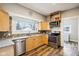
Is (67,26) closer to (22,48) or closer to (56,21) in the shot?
(56,21)

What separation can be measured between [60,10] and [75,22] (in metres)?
0.38

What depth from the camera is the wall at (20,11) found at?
1153 mm

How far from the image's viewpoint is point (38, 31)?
4.71ft

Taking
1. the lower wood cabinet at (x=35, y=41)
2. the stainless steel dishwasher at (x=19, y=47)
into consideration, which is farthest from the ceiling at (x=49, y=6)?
the stainless steel dishwasher at (x=19, y=47)

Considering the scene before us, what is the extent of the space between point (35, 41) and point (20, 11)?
671 mm

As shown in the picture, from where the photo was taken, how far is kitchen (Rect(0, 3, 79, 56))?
120 centimetres

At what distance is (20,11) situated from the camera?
122 cm

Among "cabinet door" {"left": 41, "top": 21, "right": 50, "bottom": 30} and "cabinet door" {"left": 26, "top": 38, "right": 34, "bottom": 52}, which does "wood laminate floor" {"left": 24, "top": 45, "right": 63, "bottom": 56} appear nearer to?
"cabinet door" {"left": 26, "top": 38, "right": 34, "bottom": 52}

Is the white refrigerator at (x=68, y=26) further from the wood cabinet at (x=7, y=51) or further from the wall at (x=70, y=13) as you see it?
the wood cabinet at (x=7, y=51)

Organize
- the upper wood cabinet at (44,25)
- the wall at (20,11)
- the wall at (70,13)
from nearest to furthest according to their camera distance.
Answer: the wall at (20,11)
the wall at (70,13)
the upper wood cabinet at (44,25)

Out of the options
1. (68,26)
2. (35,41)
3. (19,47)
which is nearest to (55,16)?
(68,26)

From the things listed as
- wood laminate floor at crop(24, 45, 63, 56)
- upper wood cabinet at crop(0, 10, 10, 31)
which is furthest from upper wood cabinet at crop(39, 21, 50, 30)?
upper wood cabinet at crop(0, 10, 10, 31)

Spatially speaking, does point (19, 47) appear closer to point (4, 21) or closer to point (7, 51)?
point (7, 51)

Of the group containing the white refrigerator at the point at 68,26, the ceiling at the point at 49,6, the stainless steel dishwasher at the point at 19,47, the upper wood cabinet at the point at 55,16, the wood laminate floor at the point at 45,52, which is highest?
the ceiling at the point at 49,6
